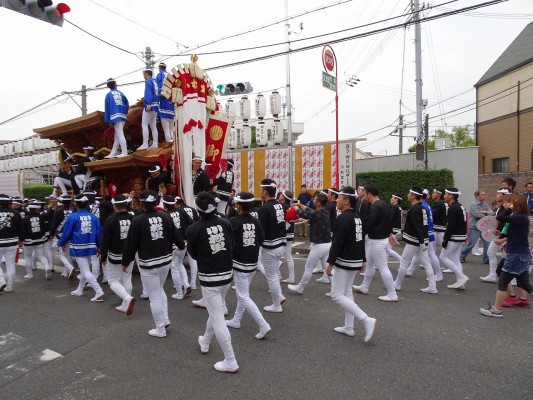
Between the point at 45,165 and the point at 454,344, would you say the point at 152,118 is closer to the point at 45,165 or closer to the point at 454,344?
the point at 454,344

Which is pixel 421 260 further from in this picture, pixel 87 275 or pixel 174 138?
pixel 87 275

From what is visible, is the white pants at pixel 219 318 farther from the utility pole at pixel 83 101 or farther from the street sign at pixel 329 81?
the utility pole at pixel 83 101

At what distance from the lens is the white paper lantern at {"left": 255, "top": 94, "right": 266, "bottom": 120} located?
17.6 meters

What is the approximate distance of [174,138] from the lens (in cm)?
832

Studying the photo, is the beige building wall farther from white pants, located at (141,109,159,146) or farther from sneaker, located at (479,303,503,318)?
white pants, located at (141,109,159,146)

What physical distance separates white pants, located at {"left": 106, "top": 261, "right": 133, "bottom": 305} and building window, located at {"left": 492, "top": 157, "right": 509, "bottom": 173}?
23.2m

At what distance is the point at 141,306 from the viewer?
6.22m

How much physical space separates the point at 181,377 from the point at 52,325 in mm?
2682

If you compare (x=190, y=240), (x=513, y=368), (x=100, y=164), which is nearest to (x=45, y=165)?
(x=100, y=164)

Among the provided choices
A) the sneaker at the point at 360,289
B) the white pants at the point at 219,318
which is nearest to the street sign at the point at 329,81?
the sneaker at the point at 360,289

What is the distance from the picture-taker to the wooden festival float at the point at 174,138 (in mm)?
8188

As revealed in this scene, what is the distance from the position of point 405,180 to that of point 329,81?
667 centimetres

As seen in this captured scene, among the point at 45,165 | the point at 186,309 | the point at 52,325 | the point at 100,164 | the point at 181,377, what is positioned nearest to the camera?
the point at 181,377

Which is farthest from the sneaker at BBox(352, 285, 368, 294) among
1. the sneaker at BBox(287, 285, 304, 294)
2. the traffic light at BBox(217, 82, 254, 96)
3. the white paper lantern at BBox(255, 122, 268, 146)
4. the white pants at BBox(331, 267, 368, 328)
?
the traffic light at BBox(217, 82, 254, 96)
